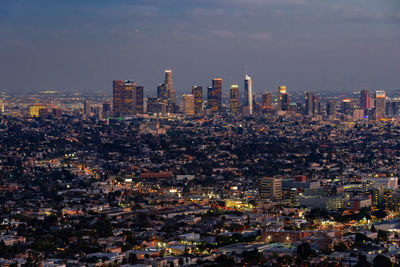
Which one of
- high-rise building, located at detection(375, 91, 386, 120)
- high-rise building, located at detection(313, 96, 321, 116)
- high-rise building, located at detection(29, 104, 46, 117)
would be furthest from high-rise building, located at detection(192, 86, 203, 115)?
high-rise building, located at detection(375, 91, 386, 120)

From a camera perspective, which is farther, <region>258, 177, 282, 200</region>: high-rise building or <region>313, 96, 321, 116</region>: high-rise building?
<region>313, 96, 321, 116</region>: high-rise building

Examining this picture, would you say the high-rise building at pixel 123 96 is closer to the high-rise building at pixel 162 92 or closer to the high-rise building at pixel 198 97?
the high-rise building at pixel 162 92

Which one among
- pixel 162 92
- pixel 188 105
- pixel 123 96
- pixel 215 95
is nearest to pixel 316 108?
pixel 215 95

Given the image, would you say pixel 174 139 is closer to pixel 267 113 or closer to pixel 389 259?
pixel 267 113

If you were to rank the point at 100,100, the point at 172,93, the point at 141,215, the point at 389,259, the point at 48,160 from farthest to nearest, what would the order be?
the point at 100,100 → the point at 172,93 → the point at 48,160 → the point at 141,215 → the point at 389,259

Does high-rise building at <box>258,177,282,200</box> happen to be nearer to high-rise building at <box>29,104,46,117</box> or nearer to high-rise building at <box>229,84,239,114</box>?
high-rise building at <box>29,104,46,117</box>

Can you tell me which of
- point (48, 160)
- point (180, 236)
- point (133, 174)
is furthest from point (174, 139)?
point (180, 236)
